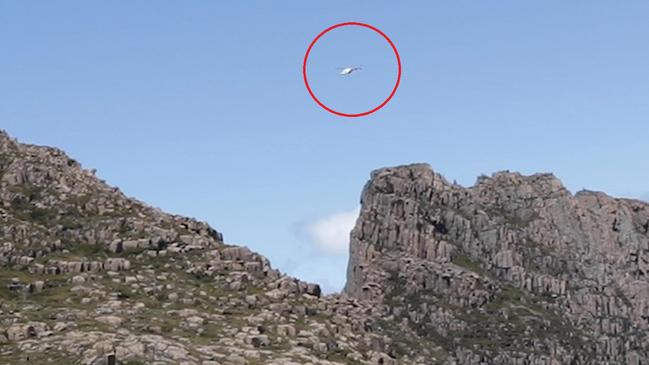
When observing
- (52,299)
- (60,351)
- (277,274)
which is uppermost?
(277,274)

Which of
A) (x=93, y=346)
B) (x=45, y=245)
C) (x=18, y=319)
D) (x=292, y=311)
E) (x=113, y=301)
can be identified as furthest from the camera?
(x=45, y=245)

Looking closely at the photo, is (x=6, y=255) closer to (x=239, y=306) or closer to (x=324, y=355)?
(x=239, y=306)

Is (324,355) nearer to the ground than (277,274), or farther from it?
nearer to the ground

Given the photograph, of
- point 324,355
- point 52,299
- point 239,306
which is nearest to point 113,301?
point 52,299

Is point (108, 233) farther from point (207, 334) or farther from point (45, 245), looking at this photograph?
point (207, 334)

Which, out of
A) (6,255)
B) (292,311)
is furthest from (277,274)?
(6,255)

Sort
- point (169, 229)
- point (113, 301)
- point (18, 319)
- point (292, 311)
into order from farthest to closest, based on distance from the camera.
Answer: point (169, 229) → point (292, 311) → point (113, 301) → point (18, 319)

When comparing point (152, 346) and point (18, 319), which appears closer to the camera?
point (152, 346)

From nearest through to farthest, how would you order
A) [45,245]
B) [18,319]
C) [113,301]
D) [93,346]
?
[93,346]
[18,319]
[113,301]
[45,245]

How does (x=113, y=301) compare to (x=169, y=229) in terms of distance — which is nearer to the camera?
(x=113, y=301)
